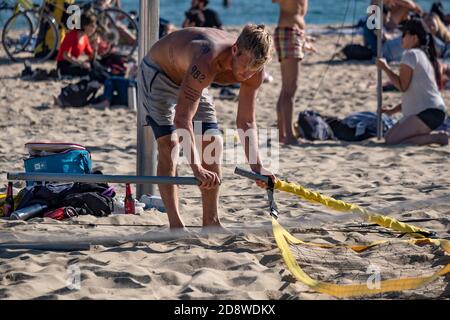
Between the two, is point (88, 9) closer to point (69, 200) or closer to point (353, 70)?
point (353, 70)

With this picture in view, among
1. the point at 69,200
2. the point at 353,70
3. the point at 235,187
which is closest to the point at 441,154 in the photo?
the point at 235,187

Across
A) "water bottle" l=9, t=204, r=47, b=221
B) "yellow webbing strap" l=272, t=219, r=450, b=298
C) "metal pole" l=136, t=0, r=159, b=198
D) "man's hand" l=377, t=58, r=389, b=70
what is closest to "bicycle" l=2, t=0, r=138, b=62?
"man's hand" l=377, t=58, r=389, b=70

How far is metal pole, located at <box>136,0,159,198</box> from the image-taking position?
235 inches

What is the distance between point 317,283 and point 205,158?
1.22 meters

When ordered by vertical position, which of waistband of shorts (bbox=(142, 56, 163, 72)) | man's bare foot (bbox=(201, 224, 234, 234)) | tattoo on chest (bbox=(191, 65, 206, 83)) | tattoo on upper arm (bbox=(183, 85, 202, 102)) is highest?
waistband of shorts (bbox=(142, 56, 163, 72))

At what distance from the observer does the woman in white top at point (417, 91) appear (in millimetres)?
8328

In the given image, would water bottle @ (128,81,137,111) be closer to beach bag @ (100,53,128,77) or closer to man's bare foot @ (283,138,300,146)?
beach bag @ (100,53,128,77)

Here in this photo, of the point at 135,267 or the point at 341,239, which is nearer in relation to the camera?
the point at 135,267

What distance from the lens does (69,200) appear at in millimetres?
5777

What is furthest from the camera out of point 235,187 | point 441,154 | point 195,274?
point 441,154

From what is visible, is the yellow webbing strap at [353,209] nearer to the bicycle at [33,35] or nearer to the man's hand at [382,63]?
the man's hand at [382,63]

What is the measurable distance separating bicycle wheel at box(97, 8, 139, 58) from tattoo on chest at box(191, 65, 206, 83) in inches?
310

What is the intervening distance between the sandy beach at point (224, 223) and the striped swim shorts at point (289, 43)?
797 mm
